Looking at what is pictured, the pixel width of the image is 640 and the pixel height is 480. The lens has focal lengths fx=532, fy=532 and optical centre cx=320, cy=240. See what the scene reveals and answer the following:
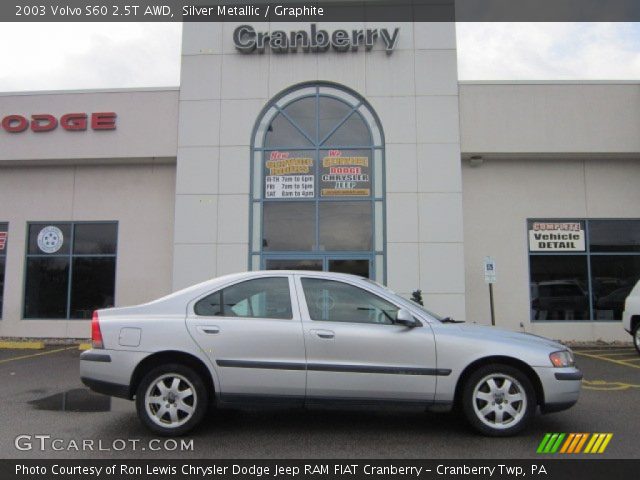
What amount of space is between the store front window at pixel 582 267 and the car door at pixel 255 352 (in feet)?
32.9

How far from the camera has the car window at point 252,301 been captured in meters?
5.20

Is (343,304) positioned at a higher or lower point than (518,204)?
lower

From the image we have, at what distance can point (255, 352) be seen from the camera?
500 cm

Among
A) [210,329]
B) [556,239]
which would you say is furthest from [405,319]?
[556,239]

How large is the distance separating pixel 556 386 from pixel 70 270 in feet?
41.7

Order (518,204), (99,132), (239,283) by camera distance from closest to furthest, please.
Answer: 1. (239,283)
2. (518,204)
3. (99,132)

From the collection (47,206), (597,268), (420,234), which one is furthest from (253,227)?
(597,268)

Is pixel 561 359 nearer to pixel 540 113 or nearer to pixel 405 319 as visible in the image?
pixel 405 319

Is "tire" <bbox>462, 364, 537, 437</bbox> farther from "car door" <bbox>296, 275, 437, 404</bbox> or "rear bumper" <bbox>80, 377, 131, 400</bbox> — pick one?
"rear bumper" <bbox>80, 377, 131, 400</bbox>

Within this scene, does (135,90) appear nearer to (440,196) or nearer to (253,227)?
(253,227)

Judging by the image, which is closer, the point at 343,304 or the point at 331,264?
the point at 343,304

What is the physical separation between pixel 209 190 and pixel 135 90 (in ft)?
11.2

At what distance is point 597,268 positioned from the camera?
13.5 metres
